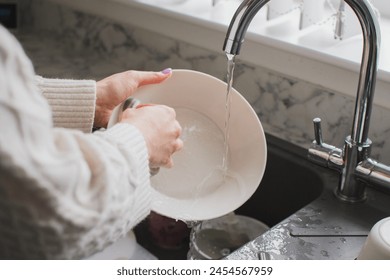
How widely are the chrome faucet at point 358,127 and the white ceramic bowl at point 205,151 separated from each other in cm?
13

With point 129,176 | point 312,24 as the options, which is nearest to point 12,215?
point 129,176

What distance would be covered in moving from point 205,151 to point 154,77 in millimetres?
155

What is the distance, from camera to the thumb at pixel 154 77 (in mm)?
878

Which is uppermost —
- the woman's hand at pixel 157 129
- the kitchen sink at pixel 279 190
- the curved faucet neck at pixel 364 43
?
the curved faucet neck at pixel 364 43

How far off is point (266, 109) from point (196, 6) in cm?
29

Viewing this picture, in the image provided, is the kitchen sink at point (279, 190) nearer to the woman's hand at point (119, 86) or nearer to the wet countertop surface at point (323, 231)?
the wet countertop surface at point (323, 231)

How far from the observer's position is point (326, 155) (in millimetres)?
948

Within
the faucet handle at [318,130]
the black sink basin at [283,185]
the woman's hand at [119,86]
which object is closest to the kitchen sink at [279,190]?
the black sink basin at [283,185]

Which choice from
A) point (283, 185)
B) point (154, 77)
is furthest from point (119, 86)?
point (283, 185)

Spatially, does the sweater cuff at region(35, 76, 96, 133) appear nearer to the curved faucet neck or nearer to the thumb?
the thumb

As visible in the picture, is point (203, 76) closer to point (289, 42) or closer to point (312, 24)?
point (289, 42)

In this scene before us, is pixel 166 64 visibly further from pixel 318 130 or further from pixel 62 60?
pixel 318 130

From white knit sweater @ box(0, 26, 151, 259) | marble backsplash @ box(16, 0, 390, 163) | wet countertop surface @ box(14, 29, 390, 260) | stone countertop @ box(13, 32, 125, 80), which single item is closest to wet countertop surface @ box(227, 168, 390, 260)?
wet countertop surface @ box(14, 29, 390, 260)

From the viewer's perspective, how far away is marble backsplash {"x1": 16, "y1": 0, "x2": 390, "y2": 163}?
1.06m
